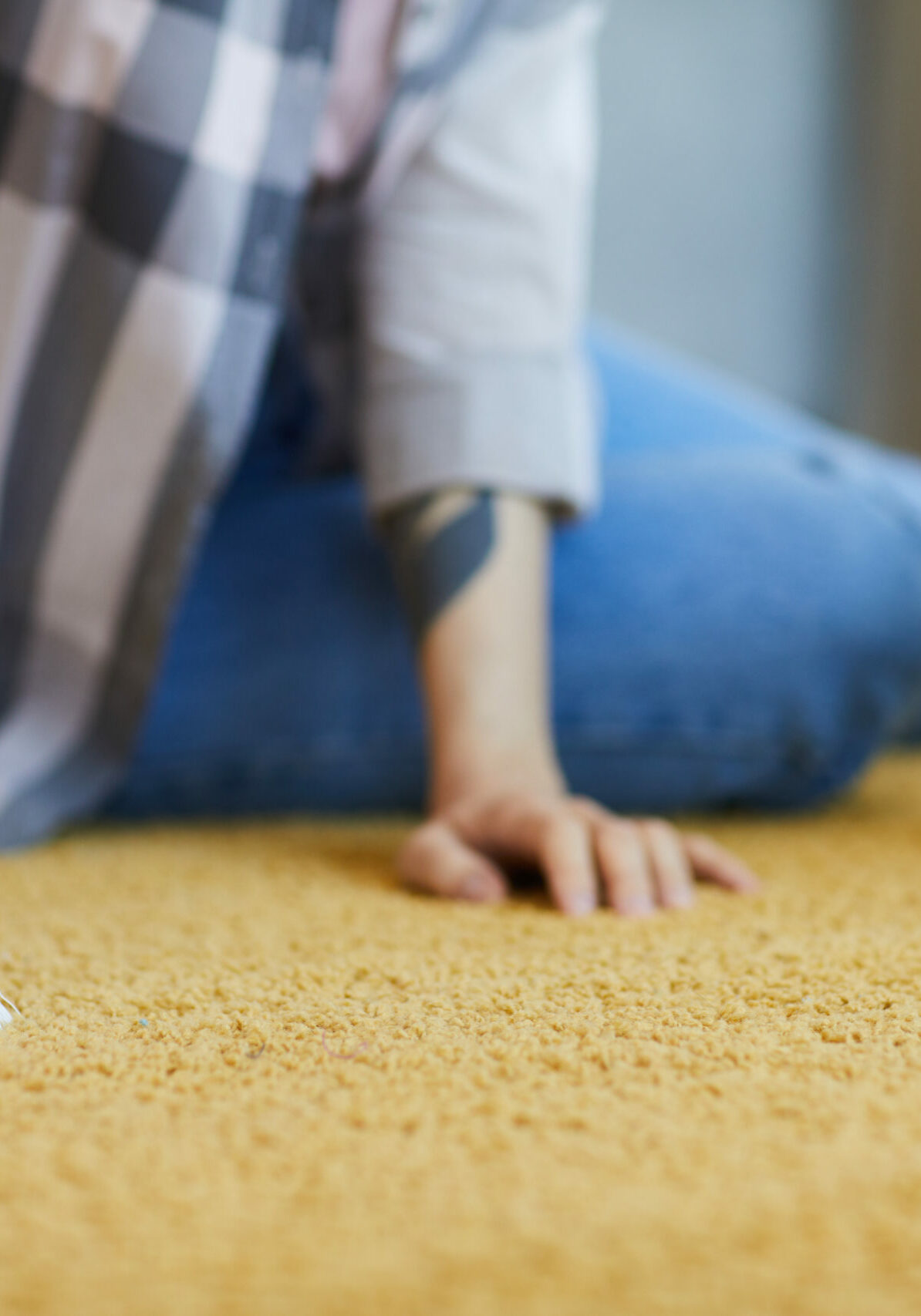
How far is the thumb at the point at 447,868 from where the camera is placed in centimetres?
54

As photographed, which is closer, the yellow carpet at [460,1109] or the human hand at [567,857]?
the yellow carpet at [460,1109]

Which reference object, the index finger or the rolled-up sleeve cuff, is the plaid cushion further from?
the index finger

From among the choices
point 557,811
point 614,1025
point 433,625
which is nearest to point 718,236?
point 433,625

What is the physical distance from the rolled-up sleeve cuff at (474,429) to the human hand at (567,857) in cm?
21

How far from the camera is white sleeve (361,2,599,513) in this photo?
2.43 ft

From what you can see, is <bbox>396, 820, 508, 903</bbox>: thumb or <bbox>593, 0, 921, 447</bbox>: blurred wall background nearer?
<bbox>396, 820, 508, 903</bbox>: thumb

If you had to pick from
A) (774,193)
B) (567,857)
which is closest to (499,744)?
(567,857)

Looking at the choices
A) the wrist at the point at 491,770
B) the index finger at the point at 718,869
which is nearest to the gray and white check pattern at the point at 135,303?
the wrist at the point at 491,770

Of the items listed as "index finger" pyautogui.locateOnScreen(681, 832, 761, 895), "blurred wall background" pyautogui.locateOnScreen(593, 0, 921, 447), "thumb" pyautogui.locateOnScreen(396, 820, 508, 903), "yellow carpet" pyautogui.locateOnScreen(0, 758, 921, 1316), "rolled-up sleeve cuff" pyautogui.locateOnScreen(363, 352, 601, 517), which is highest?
"blurred wall background" pyautogui.locateOnScreen(593, 0, 921, 447)

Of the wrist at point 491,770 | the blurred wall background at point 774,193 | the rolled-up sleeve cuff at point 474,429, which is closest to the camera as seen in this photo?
the wrist at point 491,770

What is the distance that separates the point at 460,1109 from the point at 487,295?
22.1 inches

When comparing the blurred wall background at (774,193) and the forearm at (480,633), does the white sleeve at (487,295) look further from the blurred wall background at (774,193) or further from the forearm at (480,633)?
the blurred wall background at (774,193)

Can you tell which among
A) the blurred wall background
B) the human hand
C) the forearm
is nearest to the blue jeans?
the forearm

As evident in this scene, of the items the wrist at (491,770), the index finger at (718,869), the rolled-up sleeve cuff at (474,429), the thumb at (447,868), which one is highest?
the rolled-up sleeve cuff at (474,429)
